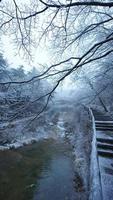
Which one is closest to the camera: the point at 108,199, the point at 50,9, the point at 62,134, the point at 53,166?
the point at 108,199

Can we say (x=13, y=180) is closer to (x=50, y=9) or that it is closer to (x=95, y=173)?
(x=95, y=173)

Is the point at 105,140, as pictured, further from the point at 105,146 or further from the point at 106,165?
the point at 106,165

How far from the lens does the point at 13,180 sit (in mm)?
7977

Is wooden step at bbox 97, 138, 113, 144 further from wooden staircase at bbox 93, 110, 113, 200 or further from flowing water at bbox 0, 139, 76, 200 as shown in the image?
flowing water at bbox 0, 139, 76, 200

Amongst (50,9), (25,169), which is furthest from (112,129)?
(50,9)

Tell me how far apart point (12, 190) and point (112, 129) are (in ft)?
17.5

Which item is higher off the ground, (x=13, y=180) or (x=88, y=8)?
(x=88, y=8)

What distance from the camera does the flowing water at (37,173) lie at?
688 cm

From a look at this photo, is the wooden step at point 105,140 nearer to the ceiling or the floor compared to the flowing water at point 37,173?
nearer to the ceiling

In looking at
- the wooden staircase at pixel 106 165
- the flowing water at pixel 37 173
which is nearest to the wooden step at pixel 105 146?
the wooden staircase at pixel 106 165

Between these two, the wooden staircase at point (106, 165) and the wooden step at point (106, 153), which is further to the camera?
the wooden step at point (106, 153)

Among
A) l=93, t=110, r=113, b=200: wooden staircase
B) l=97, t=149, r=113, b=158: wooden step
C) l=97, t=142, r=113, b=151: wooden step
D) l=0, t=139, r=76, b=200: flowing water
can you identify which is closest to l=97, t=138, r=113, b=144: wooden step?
l=93, t=110, r=113, b=200: wooden staircase

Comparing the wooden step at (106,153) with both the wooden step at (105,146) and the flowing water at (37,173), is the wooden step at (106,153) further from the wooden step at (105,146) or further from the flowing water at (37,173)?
the flowing water at (37,173)

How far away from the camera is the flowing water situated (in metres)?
6.88
